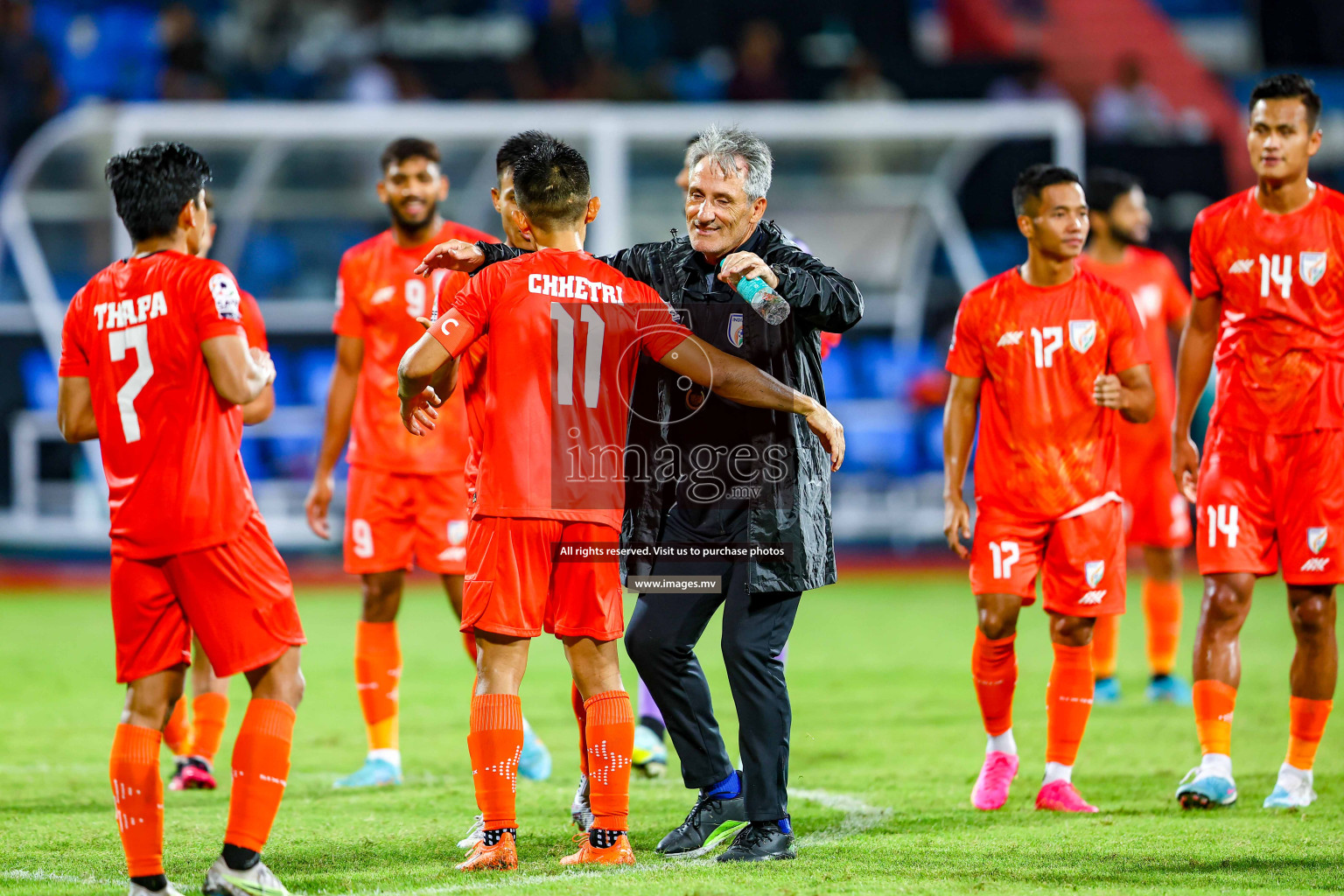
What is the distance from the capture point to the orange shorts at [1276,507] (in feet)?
17.8

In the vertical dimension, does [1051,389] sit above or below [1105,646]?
above

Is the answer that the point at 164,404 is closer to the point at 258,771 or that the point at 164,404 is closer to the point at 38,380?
the point at 258,771

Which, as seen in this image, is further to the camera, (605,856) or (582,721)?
(582,721)

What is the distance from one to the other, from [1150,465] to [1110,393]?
9.63 ft

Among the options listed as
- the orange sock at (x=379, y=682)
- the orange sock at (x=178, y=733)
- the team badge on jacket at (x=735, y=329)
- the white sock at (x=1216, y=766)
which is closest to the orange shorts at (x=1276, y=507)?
the white sock at (x=1216, y=766)

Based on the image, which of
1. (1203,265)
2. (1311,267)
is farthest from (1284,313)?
(1203,265)

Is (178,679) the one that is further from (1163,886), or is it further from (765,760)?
(1163,886)

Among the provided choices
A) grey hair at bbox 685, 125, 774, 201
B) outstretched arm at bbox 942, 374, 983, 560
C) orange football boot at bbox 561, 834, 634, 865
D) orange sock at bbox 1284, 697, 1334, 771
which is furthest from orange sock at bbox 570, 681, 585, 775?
orange sock at bbox 1284, 697, 1334, 771

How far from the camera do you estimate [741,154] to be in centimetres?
462

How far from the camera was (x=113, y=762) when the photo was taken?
399 cm

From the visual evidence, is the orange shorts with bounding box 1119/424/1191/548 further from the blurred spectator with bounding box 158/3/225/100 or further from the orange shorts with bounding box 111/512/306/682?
the blurred spectator with bounding box 158/3/225/100

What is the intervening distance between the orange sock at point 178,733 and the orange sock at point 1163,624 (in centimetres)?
500

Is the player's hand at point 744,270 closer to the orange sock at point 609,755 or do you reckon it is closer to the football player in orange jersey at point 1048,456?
the orange sock at point 609,755

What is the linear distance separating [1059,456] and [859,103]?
469 inches
